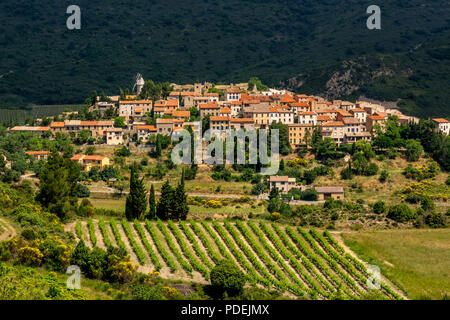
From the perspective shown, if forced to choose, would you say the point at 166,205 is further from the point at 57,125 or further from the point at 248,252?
the point at 57,125

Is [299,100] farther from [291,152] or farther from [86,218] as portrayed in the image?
[86,218]

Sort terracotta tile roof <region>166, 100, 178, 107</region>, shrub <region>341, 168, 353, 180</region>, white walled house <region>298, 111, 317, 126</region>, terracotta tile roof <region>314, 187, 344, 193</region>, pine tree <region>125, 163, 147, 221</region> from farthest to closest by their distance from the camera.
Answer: terracotta tile roof <region>166, 100, 178, 107</region> < white walled house <region>298, 111, 317, 126</region> < shrub <region>341, 168, 353, 180</region> < terracotta tile roof <region>314, 187, 344, 193</region> < pine tree <region>125, 163, 147, 221</region>

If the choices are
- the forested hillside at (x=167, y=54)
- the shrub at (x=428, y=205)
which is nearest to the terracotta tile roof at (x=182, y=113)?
the shrub at (x=428, y=205)

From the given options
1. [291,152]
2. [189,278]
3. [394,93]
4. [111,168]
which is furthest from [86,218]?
[394,93]

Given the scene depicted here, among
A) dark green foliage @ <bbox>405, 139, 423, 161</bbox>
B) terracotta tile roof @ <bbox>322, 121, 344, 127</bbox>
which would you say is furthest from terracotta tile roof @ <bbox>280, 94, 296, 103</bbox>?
dark green foliage @ <bbox>405, 139, 423, 161</bbox>

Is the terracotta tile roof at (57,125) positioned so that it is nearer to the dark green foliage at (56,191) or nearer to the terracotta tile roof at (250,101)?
the terracotta tile roof at (250,101)

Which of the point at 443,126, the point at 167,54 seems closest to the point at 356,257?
the point at 443,126

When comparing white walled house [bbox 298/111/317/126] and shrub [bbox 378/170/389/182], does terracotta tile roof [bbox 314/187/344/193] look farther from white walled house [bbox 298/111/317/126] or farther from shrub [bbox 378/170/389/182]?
white walled house [bbox 298/111/317/126]

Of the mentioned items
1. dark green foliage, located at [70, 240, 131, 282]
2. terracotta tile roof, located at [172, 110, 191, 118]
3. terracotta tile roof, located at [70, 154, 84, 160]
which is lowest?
dark green foliage, located at [70, 240, 131, 282]
